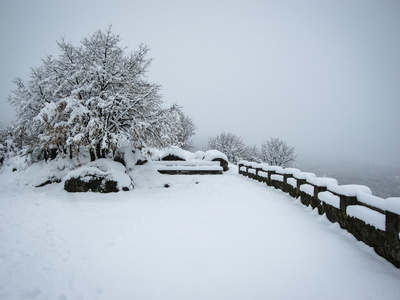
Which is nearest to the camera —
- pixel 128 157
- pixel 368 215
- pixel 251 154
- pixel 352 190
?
pixel 368 215

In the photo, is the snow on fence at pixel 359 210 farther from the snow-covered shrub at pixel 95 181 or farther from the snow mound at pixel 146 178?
the snow-covered shrub at pixel 95 181

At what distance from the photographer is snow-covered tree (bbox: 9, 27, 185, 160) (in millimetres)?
8109

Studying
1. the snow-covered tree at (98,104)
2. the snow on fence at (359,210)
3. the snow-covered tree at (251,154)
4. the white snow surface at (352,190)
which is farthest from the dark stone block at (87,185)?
the snow-covered tree at (251,154)

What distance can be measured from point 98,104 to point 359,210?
28.8ft

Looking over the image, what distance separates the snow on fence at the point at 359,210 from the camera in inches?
121

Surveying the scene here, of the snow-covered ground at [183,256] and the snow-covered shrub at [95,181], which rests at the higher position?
the snow-covered shrub at [95,181]

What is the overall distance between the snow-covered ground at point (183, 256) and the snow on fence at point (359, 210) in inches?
7.7

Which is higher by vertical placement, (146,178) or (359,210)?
(359,210)

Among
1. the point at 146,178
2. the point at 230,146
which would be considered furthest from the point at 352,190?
the point at 230,146

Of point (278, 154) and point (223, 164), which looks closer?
point (223, 164)

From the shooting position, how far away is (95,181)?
780 centimetres

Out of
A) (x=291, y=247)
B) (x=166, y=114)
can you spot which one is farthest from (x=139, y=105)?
(x=291, y=247)

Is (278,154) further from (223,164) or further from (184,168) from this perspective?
(184,168)

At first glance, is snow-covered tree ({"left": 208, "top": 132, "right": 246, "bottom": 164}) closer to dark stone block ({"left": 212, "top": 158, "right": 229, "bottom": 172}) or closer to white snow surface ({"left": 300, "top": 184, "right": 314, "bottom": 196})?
dark stone block ({"left": 212, "top": 158, "right": 229, "bottom": 172})
